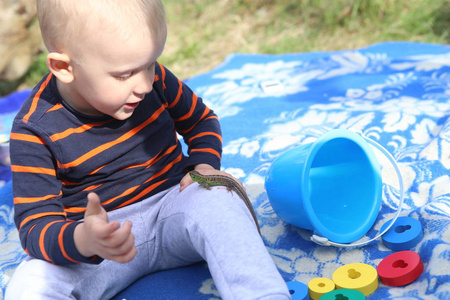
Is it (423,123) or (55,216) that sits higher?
(55,216)

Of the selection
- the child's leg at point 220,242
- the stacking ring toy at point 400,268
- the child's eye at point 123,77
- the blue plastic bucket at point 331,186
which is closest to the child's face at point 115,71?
the child's eye at point 123,77

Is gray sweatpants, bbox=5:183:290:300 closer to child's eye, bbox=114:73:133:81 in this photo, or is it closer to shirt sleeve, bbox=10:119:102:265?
shirt sleeve, bbox=10:119:102:265

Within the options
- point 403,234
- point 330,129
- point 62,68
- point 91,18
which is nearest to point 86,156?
point 62,68

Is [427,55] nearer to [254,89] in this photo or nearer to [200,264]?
[254,89]

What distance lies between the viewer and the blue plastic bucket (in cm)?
114

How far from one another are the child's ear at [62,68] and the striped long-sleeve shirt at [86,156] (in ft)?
0.24

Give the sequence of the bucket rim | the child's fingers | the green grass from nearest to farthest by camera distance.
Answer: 1. the child's fingers
2. the bucket rim
3. the green grass

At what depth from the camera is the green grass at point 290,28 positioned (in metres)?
2.97

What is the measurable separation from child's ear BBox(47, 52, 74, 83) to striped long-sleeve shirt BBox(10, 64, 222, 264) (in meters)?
0.07

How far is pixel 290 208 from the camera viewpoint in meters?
1.19

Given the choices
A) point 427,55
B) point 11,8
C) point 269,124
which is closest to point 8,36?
point 11,8

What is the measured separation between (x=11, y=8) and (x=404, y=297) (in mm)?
2772

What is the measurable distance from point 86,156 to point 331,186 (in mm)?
621

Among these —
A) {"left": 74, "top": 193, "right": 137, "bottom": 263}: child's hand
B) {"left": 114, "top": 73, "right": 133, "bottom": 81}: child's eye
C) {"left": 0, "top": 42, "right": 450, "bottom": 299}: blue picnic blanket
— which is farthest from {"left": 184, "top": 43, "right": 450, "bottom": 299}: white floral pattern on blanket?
{"left": 114, "top": 73, "right": 133, "bottom": 81}: child's eye
